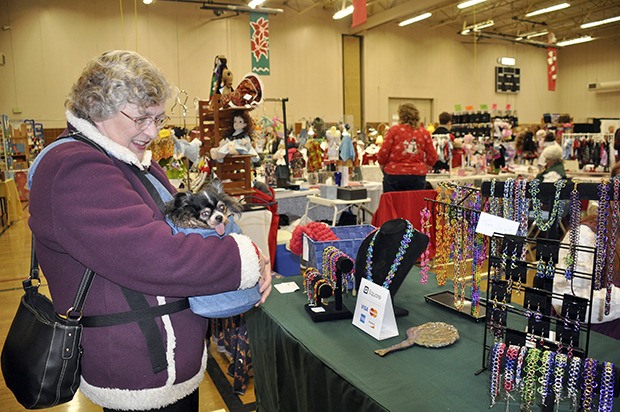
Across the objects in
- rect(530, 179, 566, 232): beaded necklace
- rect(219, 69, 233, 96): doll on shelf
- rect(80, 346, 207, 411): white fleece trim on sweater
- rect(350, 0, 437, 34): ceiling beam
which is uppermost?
rect(350, 0, 437, 34): ceiling beam

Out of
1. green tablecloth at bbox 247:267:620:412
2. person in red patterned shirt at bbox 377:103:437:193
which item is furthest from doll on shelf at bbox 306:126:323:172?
green tablecloth at bbox 247:267:620:412

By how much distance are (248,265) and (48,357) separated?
1.53ft

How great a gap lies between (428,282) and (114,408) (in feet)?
4.04

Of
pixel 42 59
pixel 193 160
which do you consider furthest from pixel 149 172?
pixel 42 59

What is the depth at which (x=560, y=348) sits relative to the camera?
1.06 meters

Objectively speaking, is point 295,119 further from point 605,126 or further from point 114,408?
point 114,408

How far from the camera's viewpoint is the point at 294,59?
45.0ft

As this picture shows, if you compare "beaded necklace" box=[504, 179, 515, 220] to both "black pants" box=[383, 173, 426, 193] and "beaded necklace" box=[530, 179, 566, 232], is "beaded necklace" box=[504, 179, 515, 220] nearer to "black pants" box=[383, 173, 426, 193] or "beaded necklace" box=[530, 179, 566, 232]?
"beaded necklace" box=[530, 179, 566, 232]

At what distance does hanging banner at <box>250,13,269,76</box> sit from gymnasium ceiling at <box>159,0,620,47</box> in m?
1.62

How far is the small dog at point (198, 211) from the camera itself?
1110 millimetres

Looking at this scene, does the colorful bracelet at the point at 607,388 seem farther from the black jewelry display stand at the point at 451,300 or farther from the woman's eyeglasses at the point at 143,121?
the woman's eyeglasses at the point at 143,121

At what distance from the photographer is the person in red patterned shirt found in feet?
16.5

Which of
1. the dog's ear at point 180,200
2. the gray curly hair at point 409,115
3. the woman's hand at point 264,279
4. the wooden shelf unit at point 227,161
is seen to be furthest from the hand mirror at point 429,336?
the gray curly hair at point 409,115

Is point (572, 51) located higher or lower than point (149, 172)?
higher
